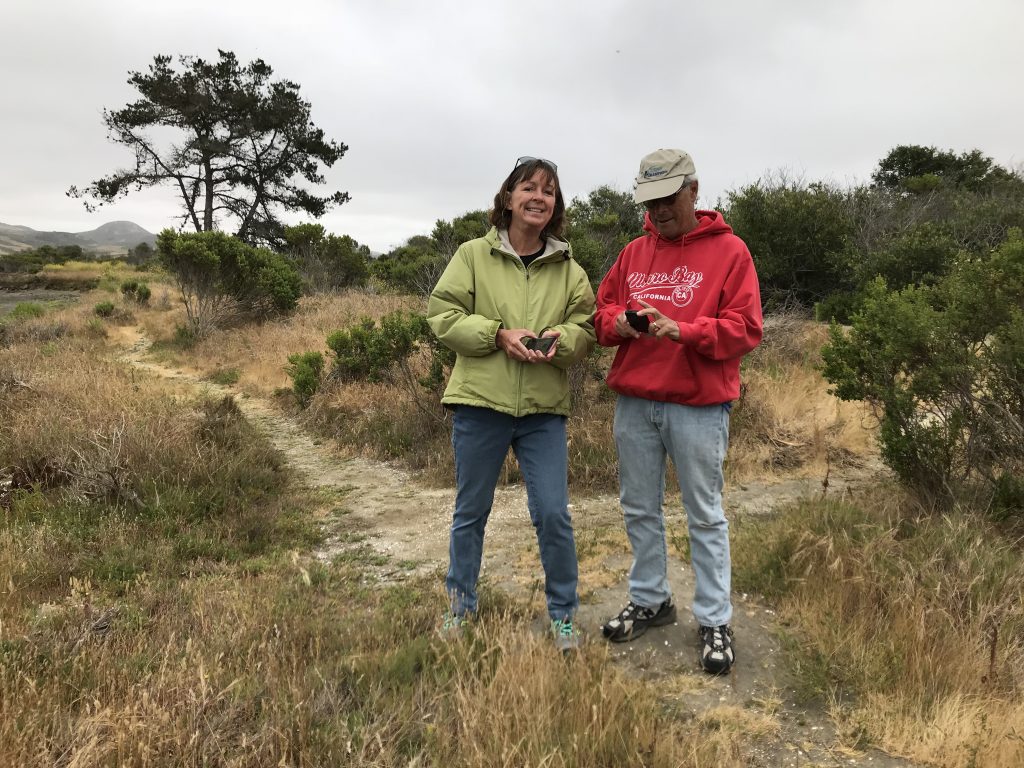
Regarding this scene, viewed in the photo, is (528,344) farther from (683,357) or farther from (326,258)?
(326,258)

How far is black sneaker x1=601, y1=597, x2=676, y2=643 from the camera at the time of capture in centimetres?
259

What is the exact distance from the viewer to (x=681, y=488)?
93.7 inches

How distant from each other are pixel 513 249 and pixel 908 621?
6.85 feet

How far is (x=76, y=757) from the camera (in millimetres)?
1457

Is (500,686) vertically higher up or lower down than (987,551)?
lower down

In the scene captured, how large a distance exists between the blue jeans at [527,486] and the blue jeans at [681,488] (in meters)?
0.30

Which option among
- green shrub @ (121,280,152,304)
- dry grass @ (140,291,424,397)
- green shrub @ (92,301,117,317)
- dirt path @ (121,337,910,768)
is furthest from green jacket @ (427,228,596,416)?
green shrub @ (121,280,152,304)

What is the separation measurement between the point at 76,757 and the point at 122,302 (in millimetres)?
22480

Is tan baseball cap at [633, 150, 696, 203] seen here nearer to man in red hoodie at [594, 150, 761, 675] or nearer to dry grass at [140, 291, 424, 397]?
man in red hoodie at [594, 150, 761, 675]

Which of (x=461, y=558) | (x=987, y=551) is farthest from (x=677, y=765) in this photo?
(x=987, y=551)

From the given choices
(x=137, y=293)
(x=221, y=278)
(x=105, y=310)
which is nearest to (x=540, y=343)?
(x=221, y=278)

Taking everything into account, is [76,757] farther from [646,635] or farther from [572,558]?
[646,635]

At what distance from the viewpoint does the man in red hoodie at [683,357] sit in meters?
2.21

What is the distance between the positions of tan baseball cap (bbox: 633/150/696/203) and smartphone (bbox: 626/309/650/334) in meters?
0.41
